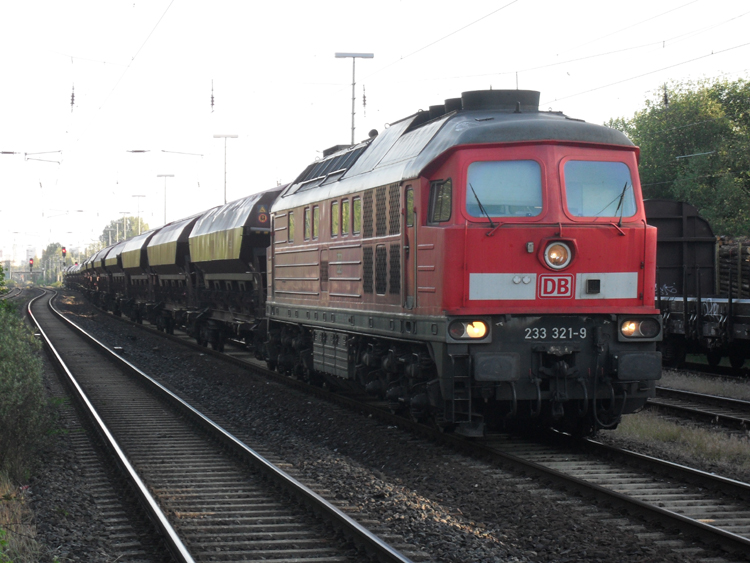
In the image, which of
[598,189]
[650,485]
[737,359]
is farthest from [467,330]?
[737,359]

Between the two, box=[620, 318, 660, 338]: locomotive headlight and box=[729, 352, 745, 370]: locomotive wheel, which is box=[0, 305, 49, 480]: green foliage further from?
box=[729, 352, 745, 370]: locomotive wheel

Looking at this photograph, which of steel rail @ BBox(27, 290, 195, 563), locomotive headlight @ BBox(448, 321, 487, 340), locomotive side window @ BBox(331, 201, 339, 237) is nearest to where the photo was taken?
steel rail @ BBox(27, 290, 195, 563)

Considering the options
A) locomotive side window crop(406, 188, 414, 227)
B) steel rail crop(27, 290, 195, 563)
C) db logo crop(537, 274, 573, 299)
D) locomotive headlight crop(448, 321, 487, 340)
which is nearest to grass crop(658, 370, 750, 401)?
db logo crop(537, 274, 573, 299)

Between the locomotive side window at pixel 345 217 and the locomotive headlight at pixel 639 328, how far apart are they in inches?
176

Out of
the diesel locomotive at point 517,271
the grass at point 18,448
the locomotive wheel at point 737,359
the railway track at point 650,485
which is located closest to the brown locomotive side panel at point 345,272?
the diesel locomotive at point 517,271

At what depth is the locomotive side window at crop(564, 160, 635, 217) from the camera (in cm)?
944

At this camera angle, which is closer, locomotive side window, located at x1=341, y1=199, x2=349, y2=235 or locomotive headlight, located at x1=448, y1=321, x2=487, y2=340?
locomotive headlight, located at x1=448, y1=321, x2=487, y2=340

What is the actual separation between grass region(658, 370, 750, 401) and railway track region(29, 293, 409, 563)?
8.61 m

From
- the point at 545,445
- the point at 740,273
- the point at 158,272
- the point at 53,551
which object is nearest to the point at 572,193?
the point at 545,445

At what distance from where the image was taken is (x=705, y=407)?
43.5 feet

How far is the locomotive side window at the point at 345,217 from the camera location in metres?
12.4

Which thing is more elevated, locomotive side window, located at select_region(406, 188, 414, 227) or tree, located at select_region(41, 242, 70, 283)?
tree, located at select_region(41, 242, 70, 283)

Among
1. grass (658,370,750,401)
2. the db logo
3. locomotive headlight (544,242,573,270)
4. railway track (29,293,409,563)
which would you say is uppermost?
locomotive headlight (544,242,573,270)

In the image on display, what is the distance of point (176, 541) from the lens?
6.54 m
